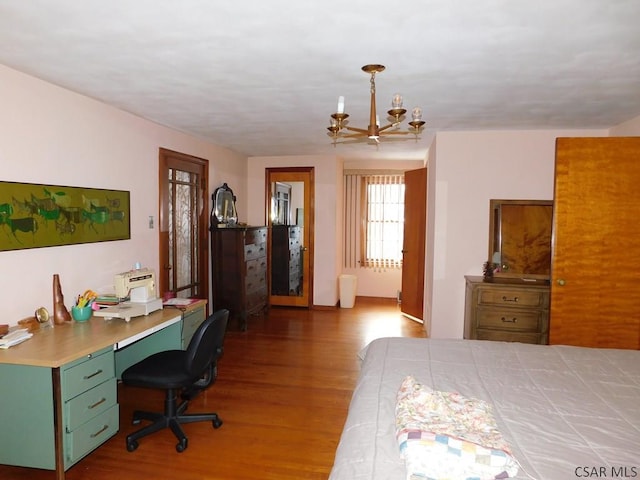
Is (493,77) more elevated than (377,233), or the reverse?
(493,77)

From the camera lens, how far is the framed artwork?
8.54ft

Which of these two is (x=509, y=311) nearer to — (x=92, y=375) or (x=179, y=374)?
(x=179, y=374)

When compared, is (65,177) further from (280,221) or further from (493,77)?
(280,221)

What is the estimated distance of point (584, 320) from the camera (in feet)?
11.5

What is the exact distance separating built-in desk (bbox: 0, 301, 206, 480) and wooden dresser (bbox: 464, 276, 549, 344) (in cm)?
310

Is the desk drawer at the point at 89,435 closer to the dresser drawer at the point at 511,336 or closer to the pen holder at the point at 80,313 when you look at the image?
the pen holder at the point at 80,313

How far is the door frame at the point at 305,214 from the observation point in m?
6.44

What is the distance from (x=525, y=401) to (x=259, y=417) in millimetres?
1917

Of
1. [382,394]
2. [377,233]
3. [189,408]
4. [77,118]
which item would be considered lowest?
[189,408]

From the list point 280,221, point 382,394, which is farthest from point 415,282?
point 382,394

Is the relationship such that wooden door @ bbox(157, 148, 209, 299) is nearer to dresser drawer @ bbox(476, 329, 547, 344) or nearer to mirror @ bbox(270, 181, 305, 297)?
mirror @ bbox(270, 181, 305, 297)

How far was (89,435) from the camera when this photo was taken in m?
2.30

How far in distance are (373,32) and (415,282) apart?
4319mm

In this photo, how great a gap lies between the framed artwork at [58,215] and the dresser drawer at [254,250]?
1.77m
